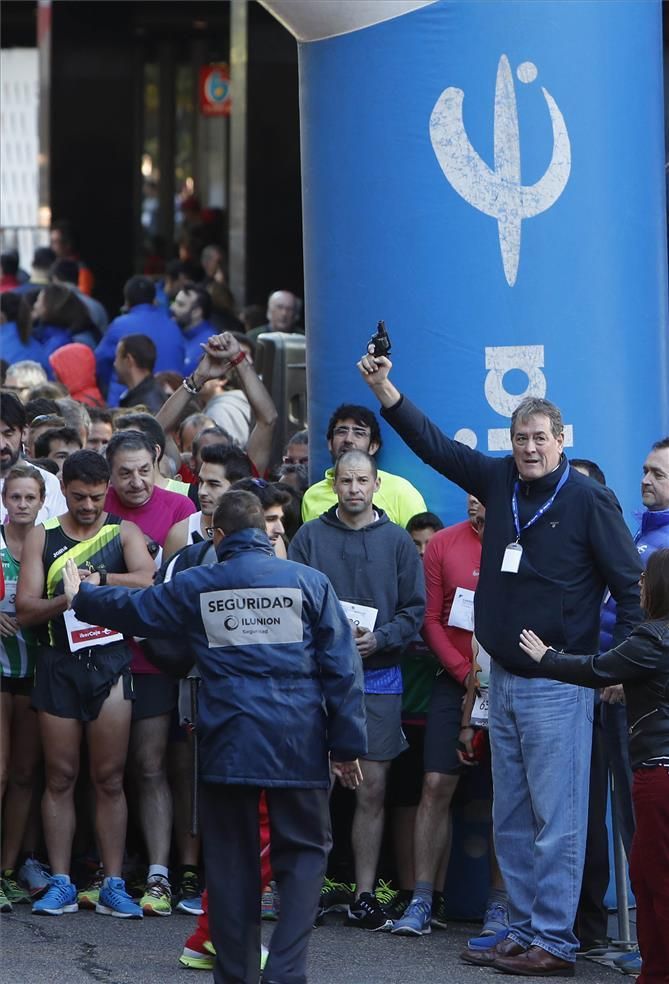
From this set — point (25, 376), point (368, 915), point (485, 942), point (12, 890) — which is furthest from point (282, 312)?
point (485, 942)

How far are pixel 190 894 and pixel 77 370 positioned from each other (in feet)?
18.2

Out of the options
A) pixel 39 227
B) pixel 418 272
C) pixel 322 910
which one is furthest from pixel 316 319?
pixel 39 227

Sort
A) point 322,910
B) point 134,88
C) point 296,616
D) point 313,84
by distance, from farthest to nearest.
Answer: point 134,88
point 313,84
point 322,910
point 296,616

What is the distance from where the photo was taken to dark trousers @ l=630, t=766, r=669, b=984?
5902mm

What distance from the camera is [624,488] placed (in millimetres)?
8078

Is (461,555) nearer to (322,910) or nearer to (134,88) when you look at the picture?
(322,910)

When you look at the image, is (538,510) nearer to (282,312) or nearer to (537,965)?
(537,965)

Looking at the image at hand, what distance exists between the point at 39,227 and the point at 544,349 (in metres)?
15.3

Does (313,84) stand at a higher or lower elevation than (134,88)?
lower

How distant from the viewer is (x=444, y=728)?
25.0 feet

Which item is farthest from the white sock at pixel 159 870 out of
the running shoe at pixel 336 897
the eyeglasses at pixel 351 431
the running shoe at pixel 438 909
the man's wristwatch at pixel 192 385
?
the man's wristwatch at pixel 192 385

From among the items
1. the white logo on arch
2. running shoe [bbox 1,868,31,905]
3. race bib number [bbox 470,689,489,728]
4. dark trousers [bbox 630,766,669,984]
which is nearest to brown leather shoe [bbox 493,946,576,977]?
dark trousers [bbox 630,766,669,984]

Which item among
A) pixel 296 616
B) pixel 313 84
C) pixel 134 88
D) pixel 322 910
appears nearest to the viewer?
pixel 296 616

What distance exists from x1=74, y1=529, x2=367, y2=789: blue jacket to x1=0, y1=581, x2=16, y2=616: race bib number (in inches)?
73.0
